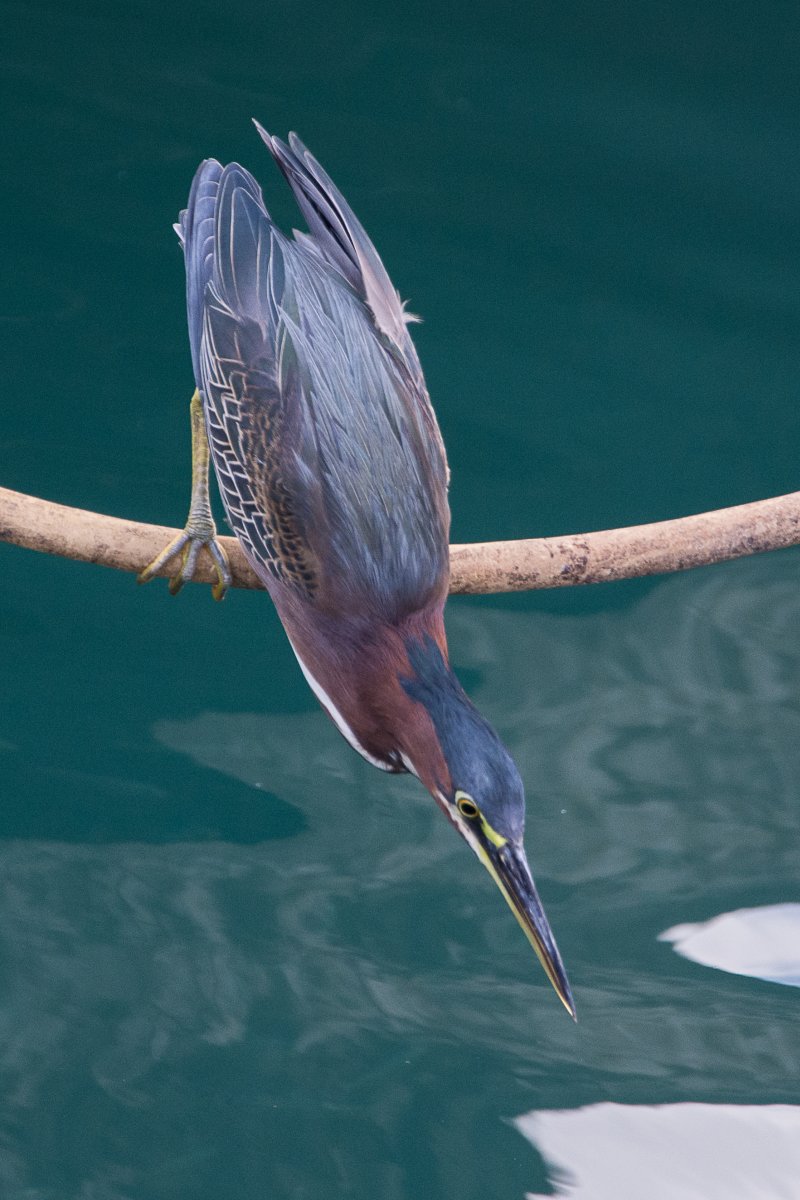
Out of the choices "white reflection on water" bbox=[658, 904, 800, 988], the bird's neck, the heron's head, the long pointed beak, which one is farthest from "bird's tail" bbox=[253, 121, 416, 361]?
"white reflection on water" bbox=[658, 904, 800, 988]

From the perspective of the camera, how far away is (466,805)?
3.77 ft


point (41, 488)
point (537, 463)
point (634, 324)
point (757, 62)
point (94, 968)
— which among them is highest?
point (757, 62)

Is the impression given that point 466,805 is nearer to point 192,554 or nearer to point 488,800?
point 488,800

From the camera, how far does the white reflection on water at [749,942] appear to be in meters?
1.87

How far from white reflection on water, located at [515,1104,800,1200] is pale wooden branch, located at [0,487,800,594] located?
72cm

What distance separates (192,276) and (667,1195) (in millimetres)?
1228

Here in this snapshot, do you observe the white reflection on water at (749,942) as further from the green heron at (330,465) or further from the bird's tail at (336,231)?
the bird's tail at (336,231)

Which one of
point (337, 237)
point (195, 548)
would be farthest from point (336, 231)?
point (195, 548)

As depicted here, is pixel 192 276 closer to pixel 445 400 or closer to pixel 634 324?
pixel 445 400

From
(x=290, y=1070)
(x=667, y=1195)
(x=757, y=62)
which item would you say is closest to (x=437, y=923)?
(x=290, y=1070)

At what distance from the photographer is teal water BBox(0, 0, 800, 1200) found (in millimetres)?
1698

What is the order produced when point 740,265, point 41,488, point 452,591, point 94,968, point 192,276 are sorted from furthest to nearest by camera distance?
point 740,265 → point 41,488 → point 94,968 → point 192,276 → point 452,591

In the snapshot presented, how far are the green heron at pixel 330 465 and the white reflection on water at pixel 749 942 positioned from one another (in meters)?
0.57

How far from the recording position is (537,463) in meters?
2.33
